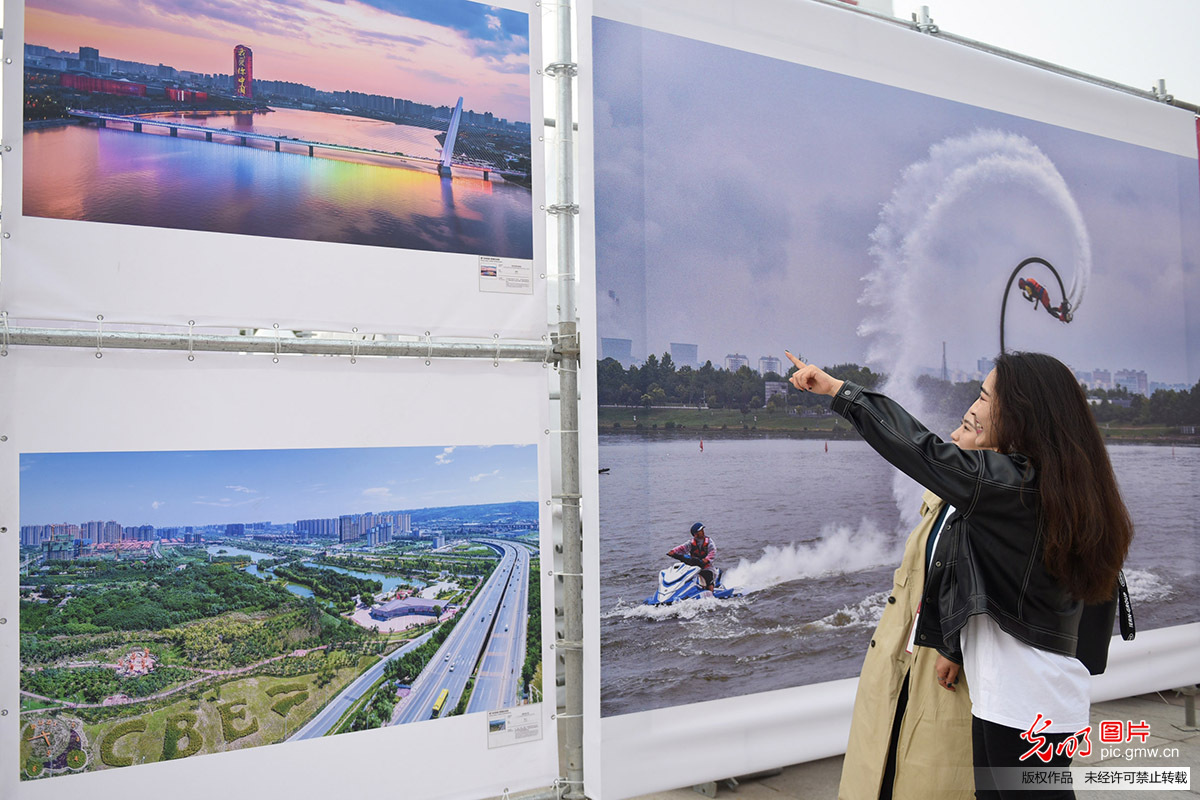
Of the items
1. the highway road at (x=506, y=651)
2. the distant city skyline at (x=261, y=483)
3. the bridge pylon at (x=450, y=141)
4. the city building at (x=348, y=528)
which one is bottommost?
the highway road at (x=506, y=651)

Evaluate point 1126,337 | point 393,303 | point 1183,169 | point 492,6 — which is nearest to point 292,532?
point 393,303

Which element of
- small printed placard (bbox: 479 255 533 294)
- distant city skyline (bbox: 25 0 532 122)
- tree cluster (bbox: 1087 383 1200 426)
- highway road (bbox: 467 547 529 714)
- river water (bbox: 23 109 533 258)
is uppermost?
distant city skyline (bbox: 25 0 532 122)

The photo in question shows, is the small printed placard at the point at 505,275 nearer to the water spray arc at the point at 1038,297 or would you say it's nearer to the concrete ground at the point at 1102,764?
the concrete ground at the point at 1102,764

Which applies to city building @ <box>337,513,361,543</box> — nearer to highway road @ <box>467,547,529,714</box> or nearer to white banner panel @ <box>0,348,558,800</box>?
white banner panel @ <box>0,348,558,800</box>

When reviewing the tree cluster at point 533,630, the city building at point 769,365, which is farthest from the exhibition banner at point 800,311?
the tree cluster at point 533,630

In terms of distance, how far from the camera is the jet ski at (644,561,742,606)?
2.70m

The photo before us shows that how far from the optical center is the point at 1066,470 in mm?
1695

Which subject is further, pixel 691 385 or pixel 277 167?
pixel 691 385

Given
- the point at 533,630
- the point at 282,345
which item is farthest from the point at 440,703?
the point at 282,345

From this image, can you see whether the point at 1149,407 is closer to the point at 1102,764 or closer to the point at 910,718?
the point at 1102,764

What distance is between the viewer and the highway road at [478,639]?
7.42 feet

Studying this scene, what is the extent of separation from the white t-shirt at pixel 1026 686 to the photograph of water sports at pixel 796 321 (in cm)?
113

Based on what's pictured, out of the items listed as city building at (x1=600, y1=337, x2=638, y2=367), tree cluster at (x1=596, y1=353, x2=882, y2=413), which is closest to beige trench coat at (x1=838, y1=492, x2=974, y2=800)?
tree cluster at (x1=596, y1=353, x2=882, y2=413)

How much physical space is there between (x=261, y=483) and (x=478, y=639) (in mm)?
741
